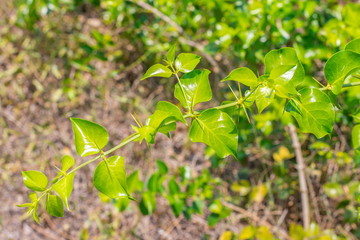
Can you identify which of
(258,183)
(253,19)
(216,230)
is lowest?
(216,230)

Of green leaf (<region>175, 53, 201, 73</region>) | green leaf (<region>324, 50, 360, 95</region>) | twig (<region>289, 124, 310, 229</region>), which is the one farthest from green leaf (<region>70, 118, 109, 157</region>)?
twig (<region>289, 124, 310, 229</region>)

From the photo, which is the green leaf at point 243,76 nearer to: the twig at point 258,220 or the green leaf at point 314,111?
the green leaf at point 314,111

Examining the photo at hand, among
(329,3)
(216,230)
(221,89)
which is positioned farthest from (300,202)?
(329,3)

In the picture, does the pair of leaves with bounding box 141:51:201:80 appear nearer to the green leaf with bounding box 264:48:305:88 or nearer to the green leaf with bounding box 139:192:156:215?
the green leaf with bounding box 264:48:305:88

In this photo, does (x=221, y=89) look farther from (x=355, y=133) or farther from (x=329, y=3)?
(x=355, y=133)

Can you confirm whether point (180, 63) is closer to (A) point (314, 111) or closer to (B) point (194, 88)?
(B) point (194, 88)
